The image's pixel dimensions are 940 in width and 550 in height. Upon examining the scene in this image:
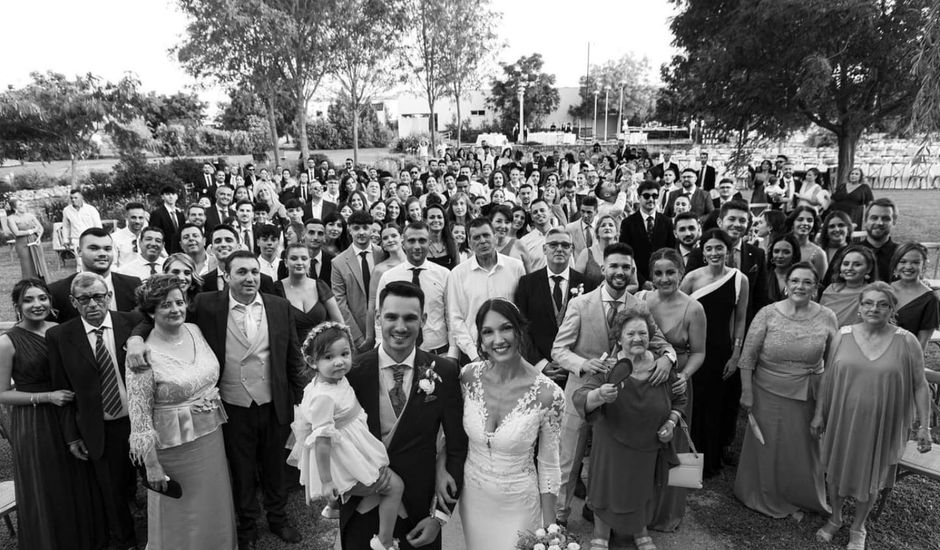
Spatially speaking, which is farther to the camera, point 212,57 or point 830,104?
point 212,57

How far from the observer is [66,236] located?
39.5ft

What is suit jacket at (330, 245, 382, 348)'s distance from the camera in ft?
20.1

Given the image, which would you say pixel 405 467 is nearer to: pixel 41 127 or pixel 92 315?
pixel 92 315

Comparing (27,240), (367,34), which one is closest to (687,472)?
(27,240)

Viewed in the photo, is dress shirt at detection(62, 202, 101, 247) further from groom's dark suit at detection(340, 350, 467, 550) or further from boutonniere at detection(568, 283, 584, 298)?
groom's dark suit at detection(340, 350, 467, 550)

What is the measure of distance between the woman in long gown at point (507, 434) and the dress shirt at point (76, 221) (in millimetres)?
11533

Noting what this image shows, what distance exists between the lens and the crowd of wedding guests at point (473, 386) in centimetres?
315

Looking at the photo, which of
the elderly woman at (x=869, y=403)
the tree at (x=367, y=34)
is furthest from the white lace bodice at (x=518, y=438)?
the tree at (x=367, y=34)

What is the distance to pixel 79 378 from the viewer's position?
13.0 feet

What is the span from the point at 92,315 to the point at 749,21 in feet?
47.0

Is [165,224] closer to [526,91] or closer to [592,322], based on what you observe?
[592,322]

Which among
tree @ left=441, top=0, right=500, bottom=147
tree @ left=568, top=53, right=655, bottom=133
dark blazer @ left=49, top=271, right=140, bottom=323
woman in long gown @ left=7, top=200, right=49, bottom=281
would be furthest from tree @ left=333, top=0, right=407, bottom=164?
tree @ left=568, top=53, right=655, bottom=133

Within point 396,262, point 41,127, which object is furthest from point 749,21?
point 41,127

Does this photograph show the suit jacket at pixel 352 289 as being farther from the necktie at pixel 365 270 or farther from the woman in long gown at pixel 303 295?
the woman in long gown at pixel 303 295
